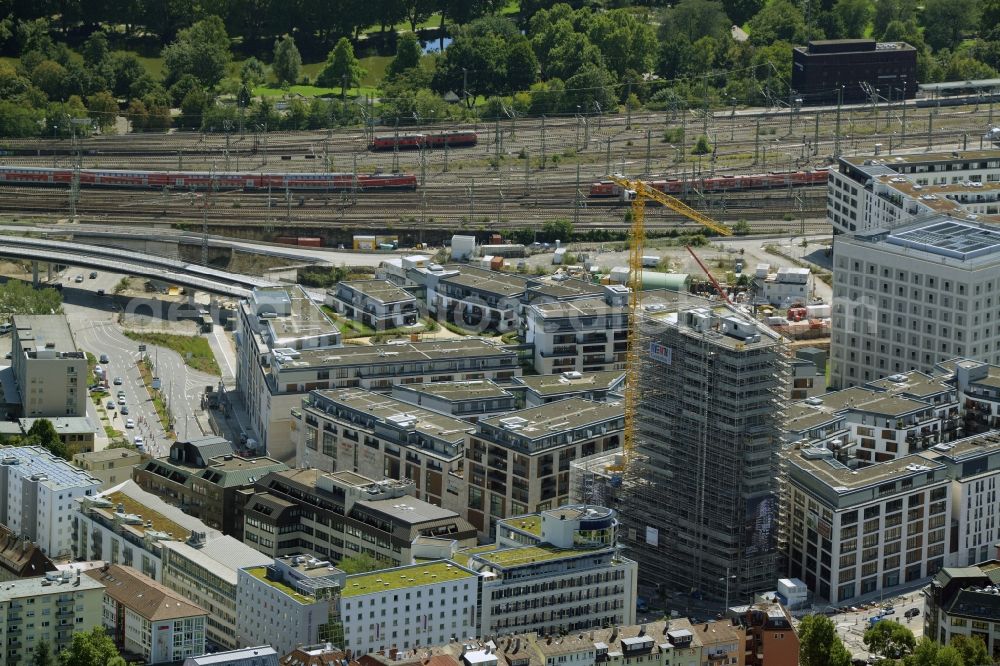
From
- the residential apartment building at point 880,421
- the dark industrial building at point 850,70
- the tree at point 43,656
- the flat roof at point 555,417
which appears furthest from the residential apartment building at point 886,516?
the dark industrial building at point 850,70

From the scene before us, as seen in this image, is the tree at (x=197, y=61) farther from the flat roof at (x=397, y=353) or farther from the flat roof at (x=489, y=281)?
the flat roof at (x=397, y=353)

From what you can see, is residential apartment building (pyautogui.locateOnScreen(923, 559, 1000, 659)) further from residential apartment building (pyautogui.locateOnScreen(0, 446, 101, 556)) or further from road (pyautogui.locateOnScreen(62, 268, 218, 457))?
road (pyautogui.locateOnScreen(62, 268, 218, 457))

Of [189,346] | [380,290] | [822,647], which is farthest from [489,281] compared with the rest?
[822,647]

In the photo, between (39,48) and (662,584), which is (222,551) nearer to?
(662,584)

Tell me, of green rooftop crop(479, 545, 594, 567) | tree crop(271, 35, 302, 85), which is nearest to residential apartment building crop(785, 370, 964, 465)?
green rooftop crop(479, 545, 594, 567)

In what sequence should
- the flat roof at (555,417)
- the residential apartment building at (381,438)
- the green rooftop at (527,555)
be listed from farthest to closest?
the residential apartment building at (381,438), the flat roof at (555,417), the green rooftop at (527,555)

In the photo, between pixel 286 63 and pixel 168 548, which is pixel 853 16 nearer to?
pixel 286 63
